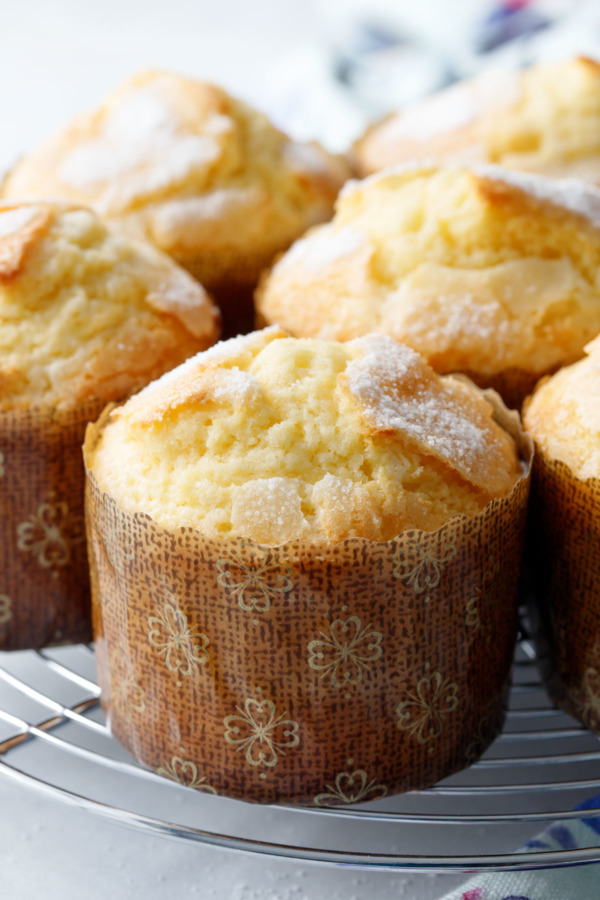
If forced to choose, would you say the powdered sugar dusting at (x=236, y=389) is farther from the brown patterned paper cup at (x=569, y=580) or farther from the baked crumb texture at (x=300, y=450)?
the brown patterned paper cup at (x=569, y=580)

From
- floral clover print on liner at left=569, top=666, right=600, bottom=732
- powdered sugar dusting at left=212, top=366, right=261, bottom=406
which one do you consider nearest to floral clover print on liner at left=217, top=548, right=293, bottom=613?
powdered sugar dusting at left=212, top=366, right=261, bottom=406

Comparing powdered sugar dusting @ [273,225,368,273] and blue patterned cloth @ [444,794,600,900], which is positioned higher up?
powdered sugar dusting @ [273,225,368,273]

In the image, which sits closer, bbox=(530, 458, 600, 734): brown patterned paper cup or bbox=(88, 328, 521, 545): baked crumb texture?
bbox=(88, 328, 521, 545): baked crumb texture

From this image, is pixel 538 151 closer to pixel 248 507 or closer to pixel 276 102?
pixel 248 507

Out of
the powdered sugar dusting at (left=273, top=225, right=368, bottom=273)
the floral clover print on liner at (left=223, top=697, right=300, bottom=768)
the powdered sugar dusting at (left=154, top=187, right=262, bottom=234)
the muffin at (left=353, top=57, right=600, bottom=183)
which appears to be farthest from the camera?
the muffin at (left=353, top=57, right=600, bottom=183)

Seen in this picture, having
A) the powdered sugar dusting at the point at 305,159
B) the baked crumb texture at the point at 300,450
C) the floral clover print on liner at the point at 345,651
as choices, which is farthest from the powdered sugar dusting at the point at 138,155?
the floral clover print on liner at the point at 345,651

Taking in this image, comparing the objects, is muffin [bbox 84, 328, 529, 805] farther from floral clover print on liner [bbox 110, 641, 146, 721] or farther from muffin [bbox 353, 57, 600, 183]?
muffin [bbox 353, 57, 600, 183]

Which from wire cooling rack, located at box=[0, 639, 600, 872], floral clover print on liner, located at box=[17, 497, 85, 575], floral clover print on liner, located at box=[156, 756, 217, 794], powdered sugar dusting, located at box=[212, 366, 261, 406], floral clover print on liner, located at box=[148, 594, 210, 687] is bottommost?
wire cooling rack, located at box=[0, 639, 600, 872]
